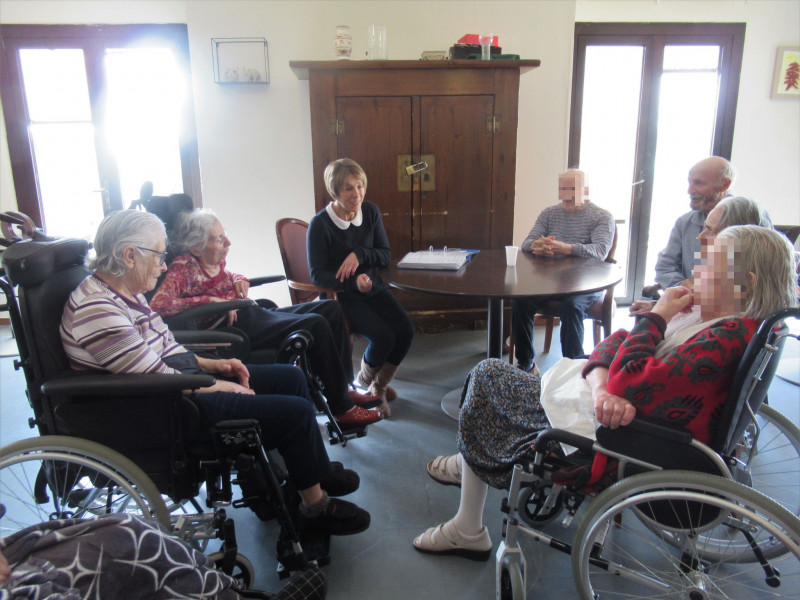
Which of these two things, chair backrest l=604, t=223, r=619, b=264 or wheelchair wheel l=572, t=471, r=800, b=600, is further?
chair backrest l=604, t=223, r=619, b=264

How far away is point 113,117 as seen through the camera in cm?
381

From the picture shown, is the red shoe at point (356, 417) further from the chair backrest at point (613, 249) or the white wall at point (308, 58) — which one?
the white wall at point (308, 58)

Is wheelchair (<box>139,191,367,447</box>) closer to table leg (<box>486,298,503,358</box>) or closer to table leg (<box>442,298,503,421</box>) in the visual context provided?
table leg (<box>442,298,503,421</box>)

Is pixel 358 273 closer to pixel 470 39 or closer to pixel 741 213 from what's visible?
pixel 741 213

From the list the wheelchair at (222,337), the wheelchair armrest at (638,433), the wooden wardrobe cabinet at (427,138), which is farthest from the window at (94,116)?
the wheelchair armrest at (638,433)

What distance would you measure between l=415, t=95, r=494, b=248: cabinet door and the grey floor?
1015mm

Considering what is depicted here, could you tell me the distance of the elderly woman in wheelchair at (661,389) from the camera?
118cm

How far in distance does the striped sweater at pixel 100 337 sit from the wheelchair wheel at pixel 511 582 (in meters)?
0.99

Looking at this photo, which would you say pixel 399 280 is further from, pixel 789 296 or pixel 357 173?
pixel 789 296

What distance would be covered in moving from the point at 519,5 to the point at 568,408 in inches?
124

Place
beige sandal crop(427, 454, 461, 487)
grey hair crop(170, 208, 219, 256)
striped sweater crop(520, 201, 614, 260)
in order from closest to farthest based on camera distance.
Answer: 1. beige sandal crop(427, 454, 461, 487)
2. grey hair crop(170, 208, 219, 256)
3. striped sweater crop(520, 201, 614, 260)

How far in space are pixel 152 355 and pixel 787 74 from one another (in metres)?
4.62

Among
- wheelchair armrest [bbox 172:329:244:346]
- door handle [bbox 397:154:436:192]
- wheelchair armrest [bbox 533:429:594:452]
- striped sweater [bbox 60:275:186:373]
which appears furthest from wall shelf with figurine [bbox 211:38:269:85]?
wheelchair armrest [bbox 533:429:594:452]

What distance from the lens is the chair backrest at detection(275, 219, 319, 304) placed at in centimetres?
280
